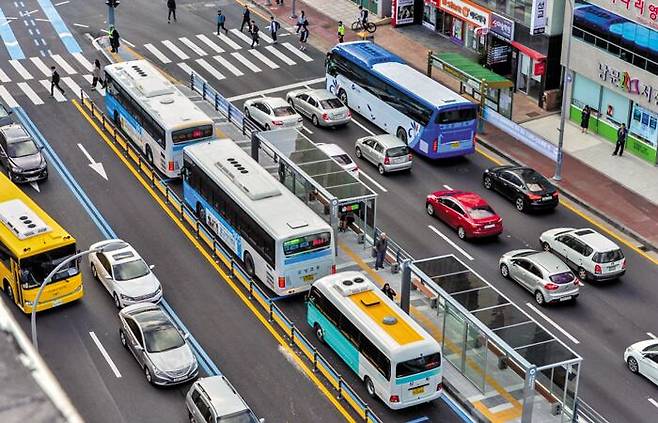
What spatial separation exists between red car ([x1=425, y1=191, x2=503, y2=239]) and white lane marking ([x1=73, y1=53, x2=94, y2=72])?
2807 cm

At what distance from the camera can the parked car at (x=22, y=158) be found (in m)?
45.6

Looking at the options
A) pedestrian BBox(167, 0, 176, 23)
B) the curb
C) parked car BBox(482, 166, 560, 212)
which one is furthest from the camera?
pedestrian BBox(167, 0, 176, 23)

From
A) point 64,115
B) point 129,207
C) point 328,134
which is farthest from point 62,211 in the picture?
point 328,134

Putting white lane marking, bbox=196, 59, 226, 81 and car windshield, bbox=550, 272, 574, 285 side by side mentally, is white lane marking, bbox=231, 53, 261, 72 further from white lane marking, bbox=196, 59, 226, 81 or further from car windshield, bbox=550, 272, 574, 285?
car windshield, bbox=550, 272, 574, 285

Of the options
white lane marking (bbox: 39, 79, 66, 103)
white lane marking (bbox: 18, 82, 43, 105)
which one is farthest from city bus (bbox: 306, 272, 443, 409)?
white lane marking (bbox: 18, 82, 43, 105)

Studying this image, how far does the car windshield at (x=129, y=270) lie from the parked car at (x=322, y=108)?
2001 cm

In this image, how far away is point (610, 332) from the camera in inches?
1423

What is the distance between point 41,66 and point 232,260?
3022 cm

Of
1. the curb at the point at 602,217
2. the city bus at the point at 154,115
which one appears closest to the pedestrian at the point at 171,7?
the city bus at the point at 154,115

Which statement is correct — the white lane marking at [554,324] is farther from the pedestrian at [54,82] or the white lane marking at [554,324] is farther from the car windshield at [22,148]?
the pedestrian at [54,82]

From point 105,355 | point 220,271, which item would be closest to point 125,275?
point 105,355

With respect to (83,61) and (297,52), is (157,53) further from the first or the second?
(297,52)

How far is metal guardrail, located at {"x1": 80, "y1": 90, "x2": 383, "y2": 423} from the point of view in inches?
1217

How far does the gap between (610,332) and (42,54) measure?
44.1 m
